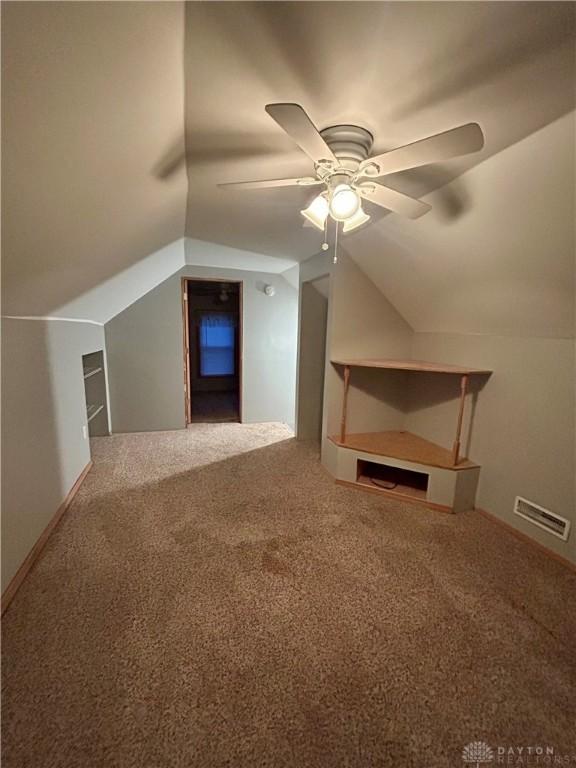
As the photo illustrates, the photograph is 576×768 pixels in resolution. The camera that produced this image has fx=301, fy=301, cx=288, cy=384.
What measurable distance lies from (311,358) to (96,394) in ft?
8.89

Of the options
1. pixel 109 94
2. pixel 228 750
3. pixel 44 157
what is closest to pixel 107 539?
pixel 228 750

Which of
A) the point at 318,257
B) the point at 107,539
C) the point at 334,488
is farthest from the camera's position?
the point at 318,257

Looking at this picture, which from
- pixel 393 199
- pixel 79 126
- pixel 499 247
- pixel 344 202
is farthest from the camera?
pixel 499 247

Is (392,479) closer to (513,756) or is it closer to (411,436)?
(411,436)

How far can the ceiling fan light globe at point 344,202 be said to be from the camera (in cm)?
128

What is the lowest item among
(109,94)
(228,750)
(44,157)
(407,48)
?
(228,750)

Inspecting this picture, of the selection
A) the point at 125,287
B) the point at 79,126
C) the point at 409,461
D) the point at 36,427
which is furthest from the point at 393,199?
the point at 125,287

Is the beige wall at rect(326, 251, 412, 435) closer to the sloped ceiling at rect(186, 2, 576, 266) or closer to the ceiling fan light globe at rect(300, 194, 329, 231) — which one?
the ceiling fan light globe at rect(300, 194, 329, 231)

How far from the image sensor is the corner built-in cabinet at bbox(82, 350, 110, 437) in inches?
141

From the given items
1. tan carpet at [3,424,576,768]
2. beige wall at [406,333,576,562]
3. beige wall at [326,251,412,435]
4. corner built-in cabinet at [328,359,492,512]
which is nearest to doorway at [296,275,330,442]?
beige wall at [326,251,412,435]

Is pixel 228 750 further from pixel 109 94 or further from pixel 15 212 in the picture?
pixel 109 94

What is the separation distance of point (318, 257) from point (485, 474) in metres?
2.51

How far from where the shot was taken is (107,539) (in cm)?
200

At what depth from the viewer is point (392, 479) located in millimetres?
2873
